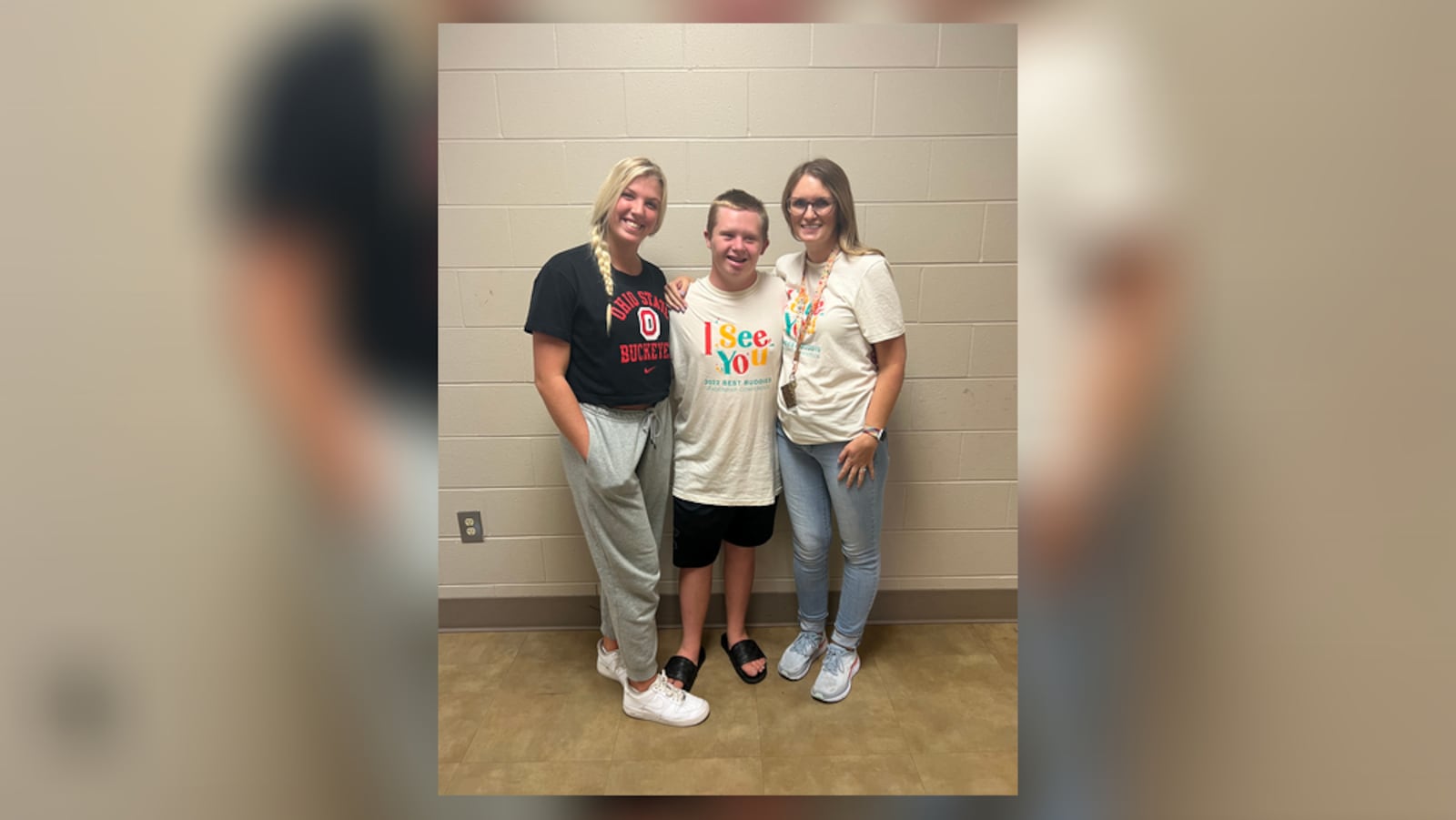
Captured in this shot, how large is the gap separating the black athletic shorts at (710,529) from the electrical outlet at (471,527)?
0.47m

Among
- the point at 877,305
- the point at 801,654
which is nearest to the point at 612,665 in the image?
the point at 801,654

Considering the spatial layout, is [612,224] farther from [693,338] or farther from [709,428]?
[709,428]

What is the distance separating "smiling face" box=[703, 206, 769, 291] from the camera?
3.92ft

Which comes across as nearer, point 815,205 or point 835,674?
point 815,205

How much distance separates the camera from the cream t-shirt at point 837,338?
3.95ft

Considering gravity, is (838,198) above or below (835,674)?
above

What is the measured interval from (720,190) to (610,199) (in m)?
0.26

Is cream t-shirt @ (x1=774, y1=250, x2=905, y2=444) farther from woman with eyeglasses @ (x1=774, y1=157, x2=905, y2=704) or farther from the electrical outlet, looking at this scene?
the electrical outlet

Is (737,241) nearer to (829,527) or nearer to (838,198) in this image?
(838,198)

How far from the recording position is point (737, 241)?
1.20 meters
